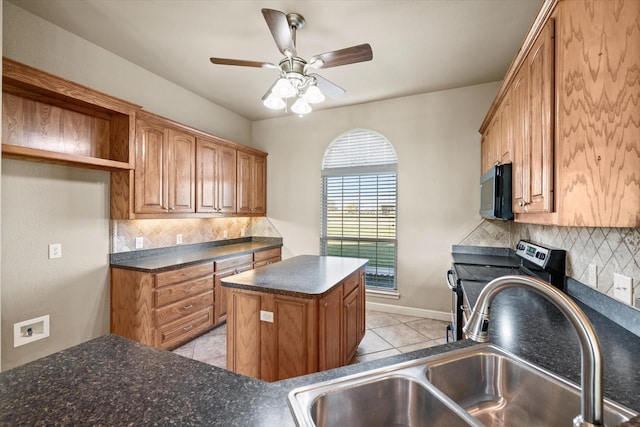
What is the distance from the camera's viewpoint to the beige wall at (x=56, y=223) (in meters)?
2.08

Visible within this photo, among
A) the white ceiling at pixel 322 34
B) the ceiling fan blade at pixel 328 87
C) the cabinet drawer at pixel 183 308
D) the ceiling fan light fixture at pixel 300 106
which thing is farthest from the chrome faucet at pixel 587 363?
the cabinet drawer at pixel 183 308

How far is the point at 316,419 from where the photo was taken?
0.73 metres

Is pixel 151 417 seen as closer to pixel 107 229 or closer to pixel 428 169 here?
pixel 107 229

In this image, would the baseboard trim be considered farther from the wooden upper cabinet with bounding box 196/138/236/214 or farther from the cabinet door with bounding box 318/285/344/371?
the wooden upper cabinet with bounding box 196/138/236/214

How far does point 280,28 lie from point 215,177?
231 centimetres

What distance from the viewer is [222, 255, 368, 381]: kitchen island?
1848 millimetres

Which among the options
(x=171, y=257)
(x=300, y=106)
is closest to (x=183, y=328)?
(x=171, y=257)

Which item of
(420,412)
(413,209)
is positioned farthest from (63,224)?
(413,209)

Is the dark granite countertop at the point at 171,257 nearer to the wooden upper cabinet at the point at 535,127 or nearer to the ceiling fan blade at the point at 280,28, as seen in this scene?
the ceiling fan blade at the point at 280,28

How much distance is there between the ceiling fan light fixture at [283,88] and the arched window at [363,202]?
2167mm

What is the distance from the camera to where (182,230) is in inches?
139

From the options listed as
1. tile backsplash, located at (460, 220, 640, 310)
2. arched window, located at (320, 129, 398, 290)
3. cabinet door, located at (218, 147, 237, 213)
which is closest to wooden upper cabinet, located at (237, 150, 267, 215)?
cabinet door, located at (218, 147, 237, 213)

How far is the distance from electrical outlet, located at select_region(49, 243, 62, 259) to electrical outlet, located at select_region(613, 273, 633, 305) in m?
3.76

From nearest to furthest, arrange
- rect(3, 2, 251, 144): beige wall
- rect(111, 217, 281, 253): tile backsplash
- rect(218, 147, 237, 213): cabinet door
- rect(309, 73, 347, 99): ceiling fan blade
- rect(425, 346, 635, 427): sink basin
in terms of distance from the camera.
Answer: rect(425, 346, 635, 427): sink basin, rect(3, 2, 251, 144): beige wall, rect(309, 73, 347, 99): ceiling fan blade, rect(111, 217, 281, 253): tile backsplash, rect(218, 147, 237, 213): cabinet door
